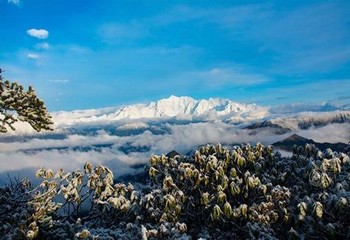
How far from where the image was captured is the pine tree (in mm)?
13688

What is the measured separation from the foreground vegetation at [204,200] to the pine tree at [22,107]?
23.0 ft

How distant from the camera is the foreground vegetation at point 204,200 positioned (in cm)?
2178

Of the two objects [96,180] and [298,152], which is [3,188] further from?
[298,152]

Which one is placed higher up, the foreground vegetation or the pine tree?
the pine tree

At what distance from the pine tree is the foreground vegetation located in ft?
23.0

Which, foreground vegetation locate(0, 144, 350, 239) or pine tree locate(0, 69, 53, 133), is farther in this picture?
foreground vegetation locate(0, 144, 350, 239)

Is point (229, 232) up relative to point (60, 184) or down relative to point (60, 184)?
down

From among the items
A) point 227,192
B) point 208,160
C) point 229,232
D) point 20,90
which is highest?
point 20,90

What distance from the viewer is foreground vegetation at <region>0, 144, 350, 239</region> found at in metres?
21.8

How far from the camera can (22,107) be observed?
556 inches

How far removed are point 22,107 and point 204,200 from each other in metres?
14.6

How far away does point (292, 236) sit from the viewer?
2248 centimetres

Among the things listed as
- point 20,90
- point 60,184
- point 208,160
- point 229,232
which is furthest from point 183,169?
point 20,90

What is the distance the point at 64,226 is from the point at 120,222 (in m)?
4.48
